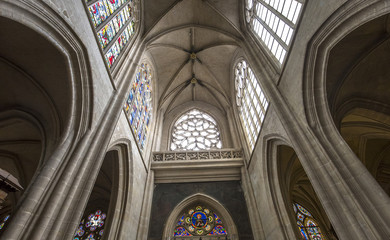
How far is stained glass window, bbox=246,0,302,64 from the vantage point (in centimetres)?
593

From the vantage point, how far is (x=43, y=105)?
6051 mm

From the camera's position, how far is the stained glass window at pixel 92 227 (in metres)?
9.67

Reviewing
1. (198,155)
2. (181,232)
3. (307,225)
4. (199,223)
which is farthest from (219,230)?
(307,225)

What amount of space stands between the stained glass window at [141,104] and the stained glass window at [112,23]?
150cm

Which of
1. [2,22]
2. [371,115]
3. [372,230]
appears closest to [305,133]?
[372,230]

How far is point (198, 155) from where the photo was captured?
10625 millimetres

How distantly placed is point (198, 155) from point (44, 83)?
709 cm

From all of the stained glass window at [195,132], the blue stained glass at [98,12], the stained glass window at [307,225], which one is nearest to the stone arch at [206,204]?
the stained glass window at [195,132]

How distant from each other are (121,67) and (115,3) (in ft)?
7.93

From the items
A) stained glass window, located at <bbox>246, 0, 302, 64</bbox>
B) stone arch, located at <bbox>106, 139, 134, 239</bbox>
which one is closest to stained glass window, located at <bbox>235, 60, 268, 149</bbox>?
stained glass window, located at <bbox>246, 0, 302, 64</bbox>

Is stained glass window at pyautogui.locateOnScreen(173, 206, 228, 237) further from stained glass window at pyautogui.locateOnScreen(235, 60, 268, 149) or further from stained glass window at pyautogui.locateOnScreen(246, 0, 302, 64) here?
stained glass window at pyautogui.locateOnScreen(246, 0, 302, 64)

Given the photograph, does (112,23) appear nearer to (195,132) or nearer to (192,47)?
(192,47)

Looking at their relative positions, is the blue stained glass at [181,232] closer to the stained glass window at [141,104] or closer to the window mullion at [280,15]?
the stained glass window at [141,104]

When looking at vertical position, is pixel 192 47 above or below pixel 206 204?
above
